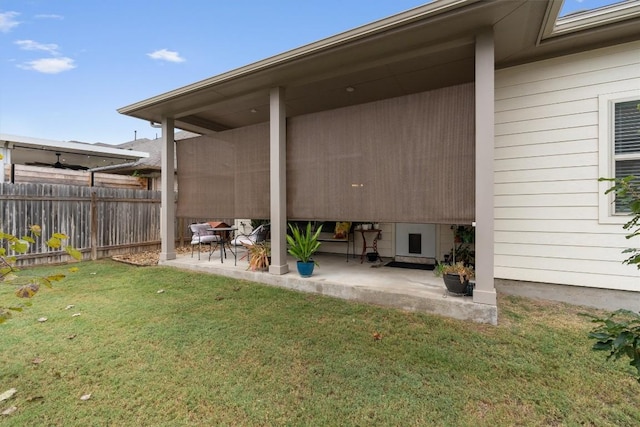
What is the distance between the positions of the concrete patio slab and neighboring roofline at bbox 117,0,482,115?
119 inches

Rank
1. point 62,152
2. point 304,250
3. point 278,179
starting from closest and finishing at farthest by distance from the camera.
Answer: point 304,250 → point 278,179 → point 62,152

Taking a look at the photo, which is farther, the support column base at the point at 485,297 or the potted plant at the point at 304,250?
the potted plant at the point at 304,250

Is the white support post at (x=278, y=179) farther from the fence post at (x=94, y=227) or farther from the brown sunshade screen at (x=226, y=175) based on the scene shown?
the fence post at (x=94, y=227)

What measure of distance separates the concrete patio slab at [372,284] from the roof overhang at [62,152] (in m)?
5.81

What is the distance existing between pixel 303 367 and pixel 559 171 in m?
3.87

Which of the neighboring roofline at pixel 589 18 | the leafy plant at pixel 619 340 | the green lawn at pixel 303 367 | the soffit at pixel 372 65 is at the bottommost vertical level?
the green lawn at pixel 303 367

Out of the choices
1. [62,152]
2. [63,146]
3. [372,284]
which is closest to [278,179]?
[372,284]

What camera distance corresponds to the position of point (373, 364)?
8.25 ft

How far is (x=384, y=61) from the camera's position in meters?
3.88

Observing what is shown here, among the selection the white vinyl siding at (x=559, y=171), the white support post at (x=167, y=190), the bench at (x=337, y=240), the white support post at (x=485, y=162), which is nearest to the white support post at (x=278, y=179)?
the bench at (x=337, y=240)

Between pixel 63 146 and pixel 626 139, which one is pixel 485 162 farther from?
pixel 63 146

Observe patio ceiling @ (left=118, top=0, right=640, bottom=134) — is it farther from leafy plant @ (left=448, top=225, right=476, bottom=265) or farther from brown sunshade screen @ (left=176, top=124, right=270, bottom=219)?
leafy plant @ (left=448, top=225, right=476, bottom=265)

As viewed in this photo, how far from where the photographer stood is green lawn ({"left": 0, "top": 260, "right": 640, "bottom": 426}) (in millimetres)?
1962

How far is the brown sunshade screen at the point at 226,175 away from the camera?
207 inches
